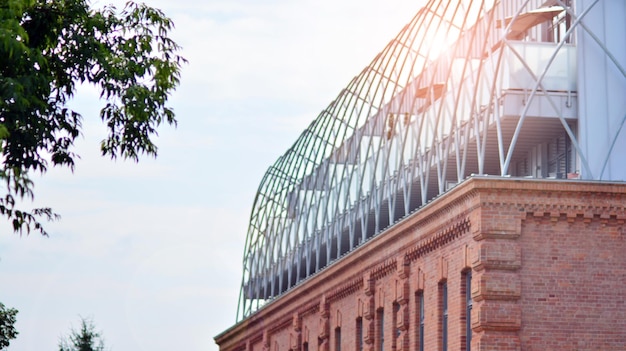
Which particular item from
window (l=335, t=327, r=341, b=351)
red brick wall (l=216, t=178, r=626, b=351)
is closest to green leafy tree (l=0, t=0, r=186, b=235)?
red brick wall (l=216, t=178, r=626, b=351)

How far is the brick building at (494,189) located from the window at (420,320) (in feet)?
0.17

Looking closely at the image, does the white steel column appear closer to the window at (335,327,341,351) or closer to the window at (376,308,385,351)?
the window at (376,308,385,351)

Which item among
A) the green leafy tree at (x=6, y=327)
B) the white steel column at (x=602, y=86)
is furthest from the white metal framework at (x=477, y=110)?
the green leafy tree at (x=6, y=327)

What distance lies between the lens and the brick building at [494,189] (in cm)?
3136

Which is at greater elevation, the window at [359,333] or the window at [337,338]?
the window at [337,338]

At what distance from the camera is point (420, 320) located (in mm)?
37594

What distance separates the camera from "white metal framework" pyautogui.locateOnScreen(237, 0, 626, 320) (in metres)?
34.3

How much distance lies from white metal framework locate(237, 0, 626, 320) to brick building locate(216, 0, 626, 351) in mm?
64

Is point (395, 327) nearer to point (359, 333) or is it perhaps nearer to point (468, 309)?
point (359, 333)

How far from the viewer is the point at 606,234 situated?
3212 centimetres

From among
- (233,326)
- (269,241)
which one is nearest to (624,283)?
(269,241)

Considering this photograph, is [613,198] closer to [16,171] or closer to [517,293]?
[517,293]

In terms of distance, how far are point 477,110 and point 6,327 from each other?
22.2m

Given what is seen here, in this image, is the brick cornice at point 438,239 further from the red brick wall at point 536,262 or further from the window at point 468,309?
the window at point 468,309
